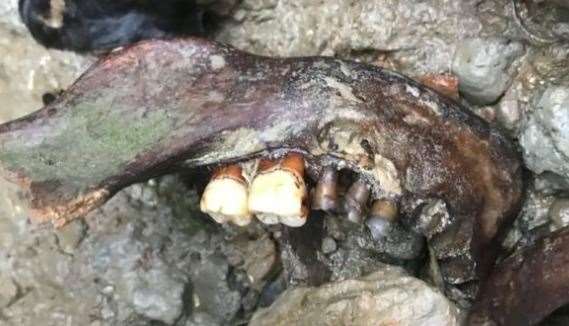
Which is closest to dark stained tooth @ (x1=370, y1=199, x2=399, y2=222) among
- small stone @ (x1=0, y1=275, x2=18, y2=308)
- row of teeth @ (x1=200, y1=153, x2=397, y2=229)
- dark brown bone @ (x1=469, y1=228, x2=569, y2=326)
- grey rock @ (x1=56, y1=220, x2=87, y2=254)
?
row of teeth @ (x1=200, y1=153, x2=397, y2=229)

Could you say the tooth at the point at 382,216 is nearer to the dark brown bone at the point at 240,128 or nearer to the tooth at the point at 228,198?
the dark brown bone at the point at 240,128

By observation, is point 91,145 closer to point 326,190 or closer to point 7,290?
point 326,190

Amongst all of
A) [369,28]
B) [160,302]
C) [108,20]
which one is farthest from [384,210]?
[108,20]

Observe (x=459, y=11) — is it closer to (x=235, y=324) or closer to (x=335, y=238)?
(x=335, y=238)

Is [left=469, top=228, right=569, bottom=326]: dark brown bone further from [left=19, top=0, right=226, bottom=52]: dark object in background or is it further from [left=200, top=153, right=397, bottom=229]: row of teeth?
[left=19, top=0, right=226, bottom=52]: dark object in background

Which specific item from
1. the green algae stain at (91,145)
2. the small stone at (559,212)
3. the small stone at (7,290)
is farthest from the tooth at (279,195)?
the small stone at (7,290)

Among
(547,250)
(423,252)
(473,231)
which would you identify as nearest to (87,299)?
(423,252)
